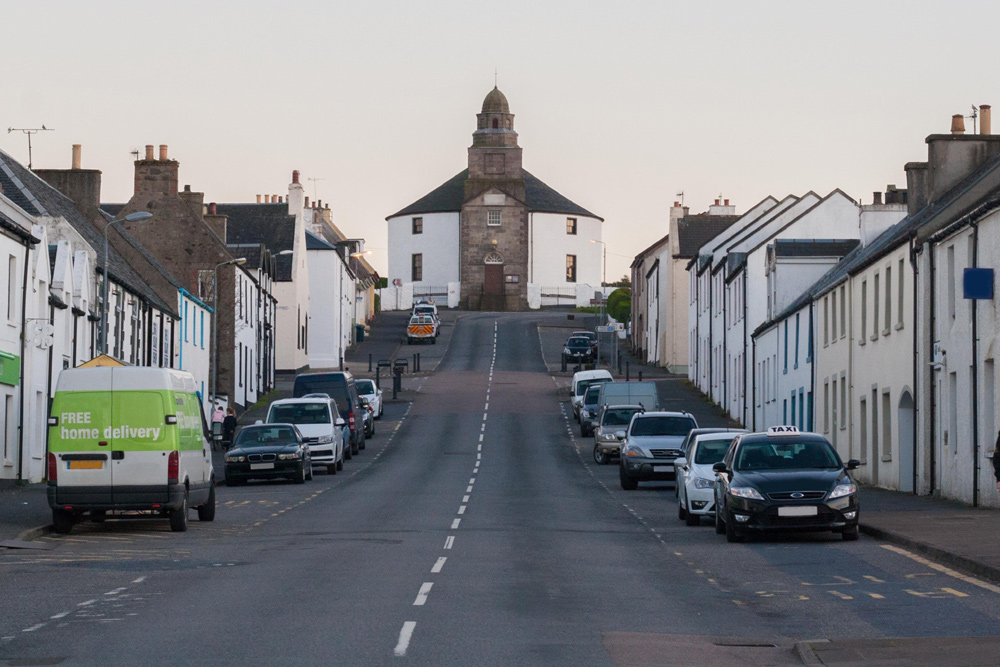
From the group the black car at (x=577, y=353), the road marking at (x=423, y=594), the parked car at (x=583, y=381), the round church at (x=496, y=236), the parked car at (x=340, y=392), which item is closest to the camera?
the road marking at (x=423, y=594)

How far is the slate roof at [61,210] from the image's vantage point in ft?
142

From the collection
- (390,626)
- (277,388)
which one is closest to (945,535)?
(390,626)

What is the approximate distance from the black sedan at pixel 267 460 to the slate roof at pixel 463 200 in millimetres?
99923

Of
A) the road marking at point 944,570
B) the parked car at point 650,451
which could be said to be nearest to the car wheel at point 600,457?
the parked car at point 650,451

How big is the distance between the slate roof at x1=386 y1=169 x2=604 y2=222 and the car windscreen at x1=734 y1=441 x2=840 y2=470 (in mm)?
115376

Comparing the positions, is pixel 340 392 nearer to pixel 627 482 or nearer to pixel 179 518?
pixel 627 482

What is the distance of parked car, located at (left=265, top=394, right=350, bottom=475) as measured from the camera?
42.2m

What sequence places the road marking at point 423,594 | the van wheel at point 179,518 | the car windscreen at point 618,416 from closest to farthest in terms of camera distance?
the road marking at point 423,594 → the van wheel at point 179,518 → the car windscreen at point 618,416

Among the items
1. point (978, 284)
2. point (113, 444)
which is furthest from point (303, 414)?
point (978, 284)

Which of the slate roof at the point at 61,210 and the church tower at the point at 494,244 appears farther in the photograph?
the church tower at the point at 494,244

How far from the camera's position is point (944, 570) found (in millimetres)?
17000

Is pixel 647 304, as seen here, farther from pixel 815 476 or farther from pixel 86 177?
pixel 815 476

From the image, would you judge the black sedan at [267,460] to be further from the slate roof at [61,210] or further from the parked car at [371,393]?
the parked car at [371,393]

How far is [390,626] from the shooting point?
485 inches
